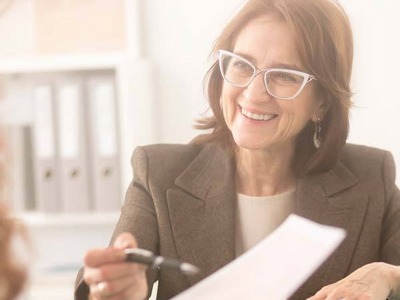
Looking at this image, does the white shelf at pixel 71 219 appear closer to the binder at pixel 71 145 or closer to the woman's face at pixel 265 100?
the binder at pixel 71 145

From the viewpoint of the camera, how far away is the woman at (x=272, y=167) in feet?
3.06

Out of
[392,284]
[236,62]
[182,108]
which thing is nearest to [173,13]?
[182,108]

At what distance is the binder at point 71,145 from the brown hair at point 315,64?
34 cm

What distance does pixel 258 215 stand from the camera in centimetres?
99

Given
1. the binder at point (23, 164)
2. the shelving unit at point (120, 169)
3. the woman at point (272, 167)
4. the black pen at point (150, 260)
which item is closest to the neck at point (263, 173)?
the woman at point (272, 167)

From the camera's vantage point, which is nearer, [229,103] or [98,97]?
[229,103]

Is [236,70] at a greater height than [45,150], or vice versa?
[236,70]

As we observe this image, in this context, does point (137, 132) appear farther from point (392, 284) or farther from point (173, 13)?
point (392, 284)

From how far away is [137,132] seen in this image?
129 centimetres

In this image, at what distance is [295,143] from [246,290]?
0.44m

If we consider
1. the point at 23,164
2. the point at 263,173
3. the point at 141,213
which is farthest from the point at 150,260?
the point at 23,164

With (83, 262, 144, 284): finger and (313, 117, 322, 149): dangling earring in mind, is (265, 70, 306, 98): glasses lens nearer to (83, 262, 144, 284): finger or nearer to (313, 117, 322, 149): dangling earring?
(313, 117, 322, 149): dangling earring

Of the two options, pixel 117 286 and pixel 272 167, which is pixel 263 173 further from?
pixel 117 286

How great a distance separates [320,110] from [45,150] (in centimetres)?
60
